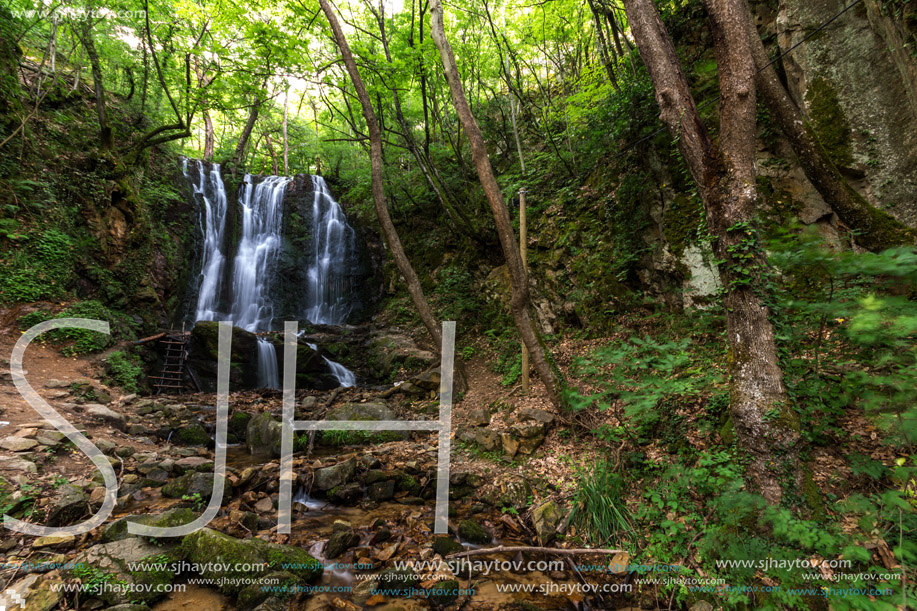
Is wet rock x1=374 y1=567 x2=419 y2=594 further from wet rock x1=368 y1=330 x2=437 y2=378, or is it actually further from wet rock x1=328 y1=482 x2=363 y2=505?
wet rock x1=368 y1=330 x2=437 y2=378

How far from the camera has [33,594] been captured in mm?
2490

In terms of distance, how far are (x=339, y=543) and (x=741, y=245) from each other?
4.83 metres

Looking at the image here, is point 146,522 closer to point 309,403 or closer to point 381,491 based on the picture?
point 381,491

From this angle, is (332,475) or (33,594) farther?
(332,475)

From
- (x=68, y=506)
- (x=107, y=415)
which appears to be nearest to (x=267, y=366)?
(x=107, y=415)

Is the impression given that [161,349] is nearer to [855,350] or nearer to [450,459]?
[450,459]

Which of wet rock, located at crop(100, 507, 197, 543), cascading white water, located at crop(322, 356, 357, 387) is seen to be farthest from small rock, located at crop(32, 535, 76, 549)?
cascading white water, located at crop(322, 356, 357, 387)

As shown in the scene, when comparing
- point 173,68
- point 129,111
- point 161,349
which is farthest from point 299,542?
point 129,111

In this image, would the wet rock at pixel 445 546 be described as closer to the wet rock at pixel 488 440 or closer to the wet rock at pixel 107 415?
the wet rock at pixel 488 440

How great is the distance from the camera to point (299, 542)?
380cm

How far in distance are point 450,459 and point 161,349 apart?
8440mm

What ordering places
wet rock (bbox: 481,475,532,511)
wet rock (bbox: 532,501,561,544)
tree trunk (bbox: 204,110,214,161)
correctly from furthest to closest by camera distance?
tree trunk (bbox: 204,110,214,161) < wet rock (bbox: 481,475,532,511) < wet rock (bbox: 532,501,561,544)

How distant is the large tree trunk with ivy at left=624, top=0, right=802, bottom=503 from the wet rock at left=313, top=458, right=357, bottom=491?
183 inches

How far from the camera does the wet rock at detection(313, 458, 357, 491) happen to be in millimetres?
4848
